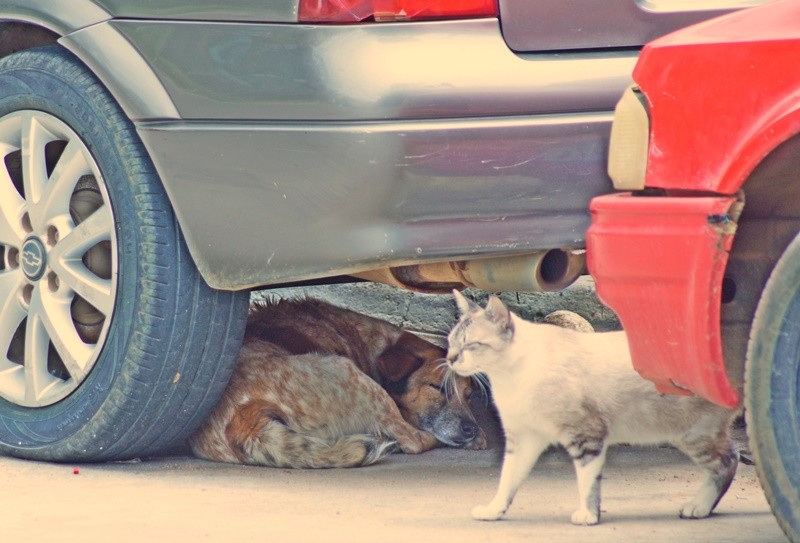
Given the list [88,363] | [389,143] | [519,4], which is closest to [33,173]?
[88,363]

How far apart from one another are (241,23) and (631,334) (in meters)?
1.50

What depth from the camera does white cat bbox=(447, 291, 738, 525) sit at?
409 centimetres

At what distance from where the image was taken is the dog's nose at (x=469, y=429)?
537 centimetres

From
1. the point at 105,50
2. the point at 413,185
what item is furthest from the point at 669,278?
the point at 105,50

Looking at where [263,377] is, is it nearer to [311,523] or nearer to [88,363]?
[88,363]

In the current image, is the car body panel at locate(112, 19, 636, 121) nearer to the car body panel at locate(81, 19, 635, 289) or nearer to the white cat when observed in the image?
the car body panel at locate(81, 19, 635, 289)

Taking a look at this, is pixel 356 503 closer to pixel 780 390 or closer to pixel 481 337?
pixel 481 337

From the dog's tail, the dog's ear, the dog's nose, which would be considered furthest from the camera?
the dog's ear

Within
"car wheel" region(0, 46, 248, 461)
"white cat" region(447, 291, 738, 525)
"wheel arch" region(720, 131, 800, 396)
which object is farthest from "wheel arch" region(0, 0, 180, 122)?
"wheel arch" region(720, 131, 800, 396)

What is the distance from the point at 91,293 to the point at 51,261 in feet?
0.70

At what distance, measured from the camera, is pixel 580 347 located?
4207mm

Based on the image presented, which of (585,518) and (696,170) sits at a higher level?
(696,170)

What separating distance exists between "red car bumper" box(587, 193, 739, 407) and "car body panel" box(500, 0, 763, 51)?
28.9 inches

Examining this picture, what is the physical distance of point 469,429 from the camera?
538cm
